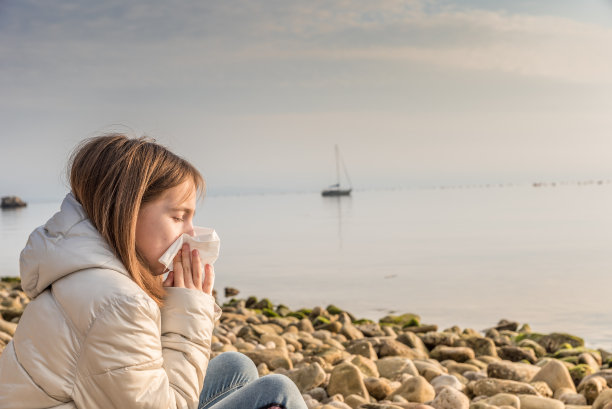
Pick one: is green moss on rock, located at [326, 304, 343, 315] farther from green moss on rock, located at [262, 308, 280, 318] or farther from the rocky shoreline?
green moss on rock, located at [262, 308, 280, 318]

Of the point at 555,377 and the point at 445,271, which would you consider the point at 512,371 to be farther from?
the point at 445,271

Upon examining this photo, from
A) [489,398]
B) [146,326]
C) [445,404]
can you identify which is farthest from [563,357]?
[146,326]

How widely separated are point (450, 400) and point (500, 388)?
26.3 inches

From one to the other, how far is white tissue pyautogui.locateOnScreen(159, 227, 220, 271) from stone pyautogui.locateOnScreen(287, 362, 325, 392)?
2.39 meters

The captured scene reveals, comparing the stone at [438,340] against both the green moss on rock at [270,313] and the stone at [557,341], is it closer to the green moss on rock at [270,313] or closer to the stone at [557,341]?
the stone at [557,341]

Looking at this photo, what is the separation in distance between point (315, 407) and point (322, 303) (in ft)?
22.0

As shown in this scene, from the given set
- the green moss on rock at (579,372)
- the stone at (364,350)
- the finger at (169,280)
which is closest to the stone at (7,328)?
the stone at (364,350)

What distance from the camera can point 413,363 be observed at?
17.4 feet

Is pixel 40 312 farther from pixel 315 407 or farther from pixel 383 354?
pixel 383 354

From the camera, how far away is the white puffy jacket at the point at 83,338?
191 cm

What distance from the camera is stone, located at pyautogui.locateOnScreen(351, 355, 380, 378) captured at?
501cm

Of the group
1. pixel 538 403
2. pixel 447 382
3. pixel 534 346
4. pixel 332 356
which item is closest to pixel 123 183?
pixel 538 403

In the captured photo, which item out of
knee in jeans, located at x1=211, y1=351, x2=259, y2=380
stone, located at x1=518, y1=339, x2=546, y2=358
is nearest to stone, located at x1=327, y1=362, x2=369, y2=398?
knee in jeans, located at x1=211, y1=351, x2=259, y2=380

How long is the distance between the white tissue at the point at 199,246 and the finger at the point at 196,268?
2cm
